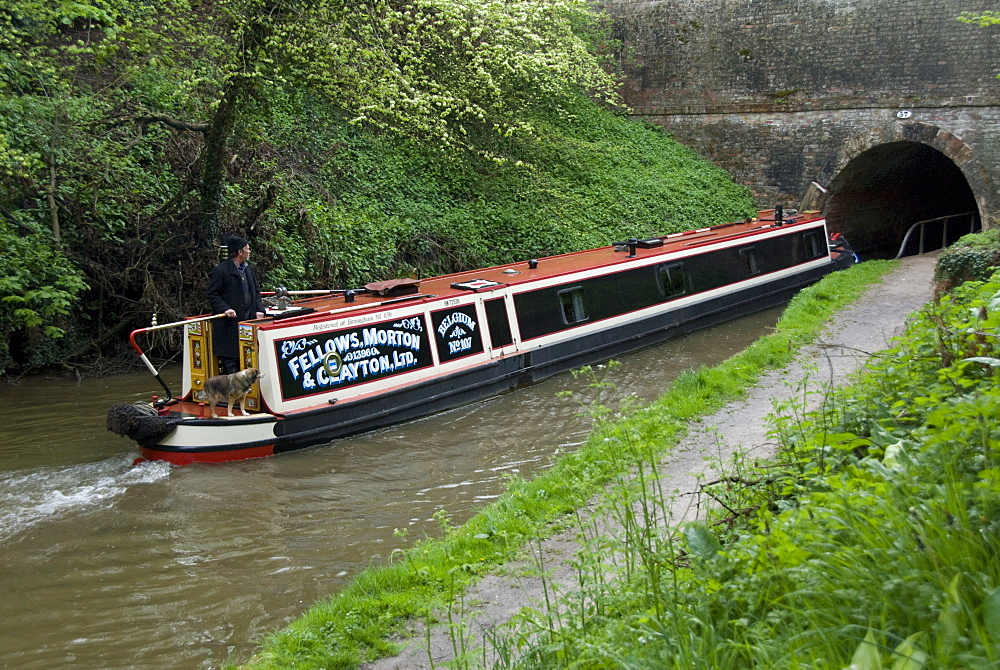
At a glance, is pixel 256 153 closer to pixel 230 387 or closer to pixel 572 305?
pixel 572 305

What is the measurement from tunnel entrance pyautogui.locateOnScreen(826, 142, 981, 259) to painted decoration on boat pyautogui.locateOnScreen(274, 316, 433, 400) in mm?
11954

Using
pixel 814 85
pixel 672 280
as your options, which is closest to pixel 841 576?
pixel 672 280

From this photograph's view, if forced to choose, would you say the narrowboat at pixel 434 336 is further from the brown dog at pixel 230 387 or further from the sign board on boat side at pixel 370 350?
the brown dog at pixel 230 387

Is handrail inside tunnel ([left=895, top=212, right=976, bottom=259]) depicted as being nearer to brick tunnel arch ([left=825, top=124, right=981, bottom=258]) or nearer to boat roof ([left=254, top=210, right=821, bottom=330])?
brick tunnel arch ([left=825, top=124, right=981, bottom=258])

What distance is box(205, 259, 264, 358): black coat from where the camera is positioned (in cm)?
811

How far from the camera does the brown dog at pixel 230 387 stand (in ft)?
25.5

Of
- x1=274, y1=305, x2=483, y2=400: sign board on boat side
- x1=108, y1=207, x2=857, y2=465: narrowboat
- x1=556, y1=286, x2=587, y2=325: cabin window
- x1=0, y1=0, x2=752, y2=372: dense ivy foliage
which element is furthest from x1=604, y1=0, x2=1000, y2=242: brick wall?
x1=274, y1=305, x2=483, y2=400: sign board on boat side

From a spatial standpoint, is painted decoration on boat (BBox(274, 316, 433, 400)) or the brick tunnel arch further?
the brick tunnel arch

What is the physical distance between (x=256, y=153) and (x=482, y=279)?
4092 mm

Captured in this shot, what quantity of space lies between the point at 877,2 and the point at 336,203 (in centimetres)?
1138

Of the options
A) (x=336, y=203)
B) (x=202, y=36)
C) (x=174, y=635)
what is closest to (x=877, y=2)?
(x=336, y=203)

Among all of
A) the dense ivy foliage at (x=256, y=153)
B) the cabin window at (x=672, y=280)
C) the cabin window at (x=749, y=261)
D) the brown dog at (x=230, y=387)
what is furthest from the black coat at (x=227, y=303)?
the cabin window at (x=749, y=261)

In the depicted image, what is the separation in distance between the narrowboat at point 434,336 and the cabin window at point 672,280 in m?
0.02

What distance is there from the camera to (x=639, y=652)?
270 centimetres
